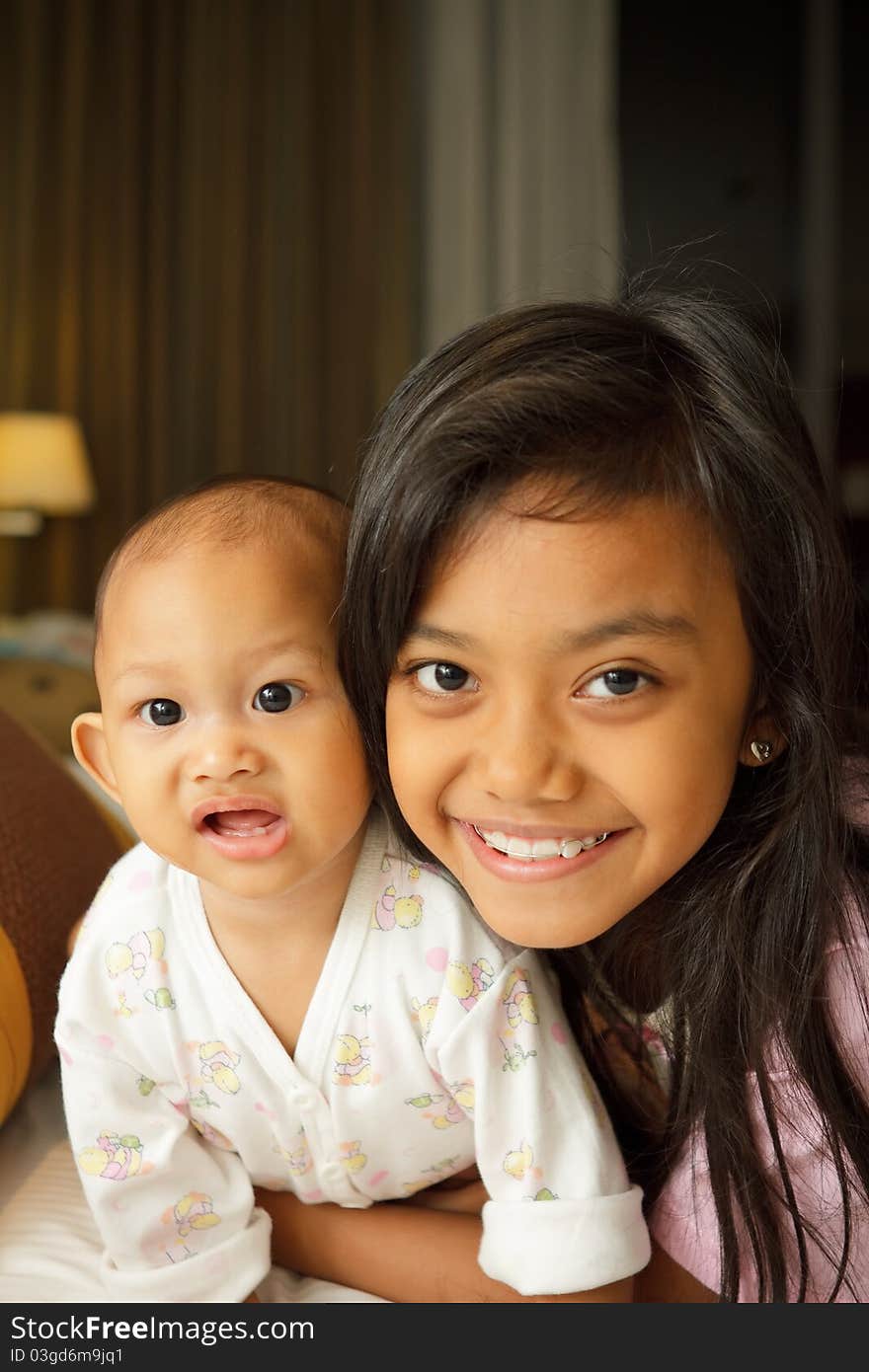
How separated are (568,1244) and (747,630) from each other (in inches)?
16.1

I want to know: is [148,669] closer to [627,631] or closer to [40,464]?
[627,631]

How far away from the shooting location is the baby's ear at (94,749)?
91 cm

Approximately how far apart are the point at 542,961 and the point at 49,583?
14.6ft

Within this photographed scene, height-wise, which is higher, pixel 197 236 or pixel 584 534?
pixel 197 236

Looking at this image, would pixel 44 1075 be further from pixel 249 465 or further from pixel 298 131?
pixel 298 131

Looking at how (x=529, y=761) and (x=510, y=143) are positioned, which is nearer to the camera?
(x=529, y=761)

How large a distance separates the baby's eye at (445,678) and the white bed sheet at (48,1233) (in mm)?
444

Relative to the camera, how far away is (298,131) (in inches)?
196

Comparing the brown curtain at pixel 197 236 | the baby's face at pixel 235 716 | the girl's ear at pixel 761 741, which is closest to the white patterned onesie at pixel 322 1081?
the baby's face at pixel 235 716

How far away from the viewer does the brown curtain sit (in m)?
4.93

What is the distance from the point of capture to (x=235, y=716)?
818mm

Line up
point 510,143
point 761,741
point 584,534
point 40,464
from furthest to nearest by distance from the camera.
→ point 510,143
point 40,464
point 761,741
point 584,534

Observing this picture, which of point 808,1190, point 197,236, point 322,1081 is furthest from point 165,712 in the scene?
point 197,236

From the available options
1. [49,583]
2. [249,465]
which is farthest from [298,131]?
Answer: [49,583]
